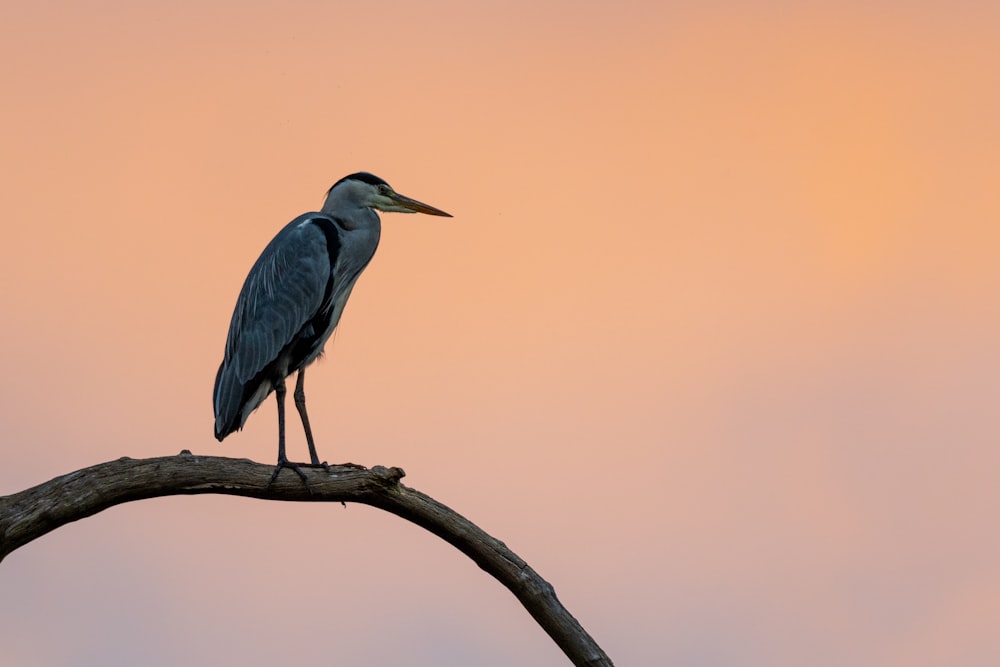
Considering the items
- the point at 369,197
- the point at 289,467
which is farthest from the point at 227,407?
the point at 369,197

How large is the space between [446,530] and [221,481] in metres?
1.41

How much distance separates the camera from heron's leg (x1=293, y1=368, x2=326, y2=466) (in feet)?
29.4

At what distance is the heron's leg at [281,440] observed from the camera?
305 inches

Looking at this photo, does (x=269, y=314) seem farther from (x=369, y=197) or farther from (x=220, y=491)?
(x=220, y=491)

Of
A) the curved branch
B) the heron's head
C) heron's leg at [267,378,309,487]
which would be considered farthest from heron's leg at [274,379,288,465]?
the heron's head

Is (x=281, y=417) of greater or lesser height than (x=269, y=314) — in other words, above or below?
below

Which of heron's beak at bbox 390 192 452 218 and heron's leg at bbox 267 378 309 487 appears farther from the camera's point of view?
heron's beak at bbox 390 192 452 218

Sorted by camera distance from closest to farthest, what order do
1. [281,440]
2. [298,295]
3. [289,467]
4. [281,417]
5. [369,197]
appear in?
[289,467]
[281,440]
[281,417]
[298,295]
[369,197]

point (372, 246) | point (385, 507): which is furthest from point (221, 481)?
point (372, 246)

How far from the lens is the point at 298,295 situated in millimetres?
9477

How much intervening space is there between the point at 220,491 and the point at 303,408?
1818 mm

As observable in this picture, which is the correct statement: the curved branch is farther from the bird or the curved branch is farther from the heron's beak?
the heron's beak

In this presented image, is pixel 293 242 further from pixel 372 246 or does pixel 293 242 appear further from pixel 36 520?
pixel 36 520

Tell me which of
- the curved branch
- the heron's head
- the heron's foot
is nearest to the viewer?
the curved branch
